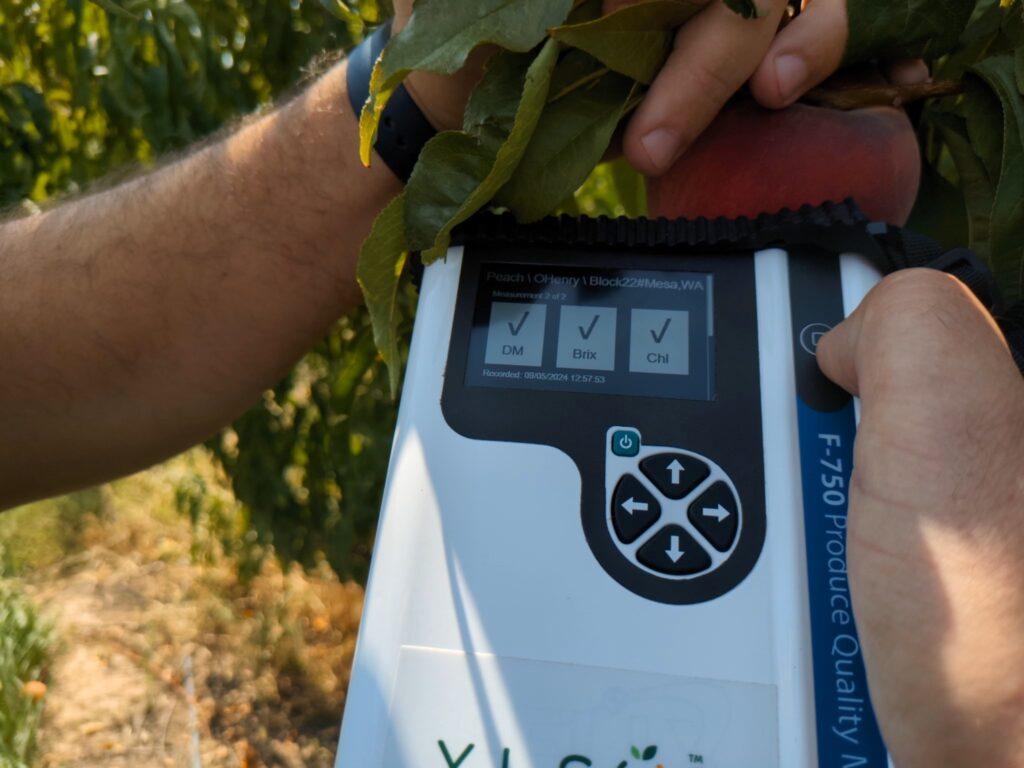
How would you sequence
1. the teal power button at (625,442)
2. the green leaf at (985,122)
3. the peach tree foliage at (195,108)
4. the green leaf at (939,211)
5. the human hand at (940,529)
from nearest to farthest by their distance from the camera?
the human hand at (940,529)
the teal power button at (625,442)
the green leaf at (985,122)
the green leaf at (939,211)
the peach tree foliage at (195,108)

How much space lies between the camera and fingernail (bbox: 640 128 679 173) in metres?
0.78

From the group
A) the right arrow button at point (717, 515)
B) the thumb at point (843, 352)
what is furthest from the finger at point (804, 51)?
the right arrow button at point (717, 515)

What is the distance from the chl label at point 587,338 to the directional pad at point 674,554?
13 centimetres

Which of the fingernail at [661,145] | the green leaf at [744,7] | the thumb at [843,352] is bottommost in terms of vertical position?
the thumb at [843,352]

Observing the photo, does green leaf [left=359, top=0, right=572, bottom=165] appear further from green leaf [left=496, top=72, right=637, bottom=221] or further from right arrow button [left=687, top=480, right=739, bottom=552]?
A: right arrow button [left=687, top=480, right=739, bottom=552]

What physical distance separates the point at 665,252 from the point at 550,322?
0.10m

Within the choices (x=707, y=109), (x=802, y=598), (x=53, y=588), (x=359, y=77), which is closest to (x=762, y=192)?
(x=707, y=109)

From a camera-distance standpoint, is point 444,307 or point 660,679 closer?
point 660,679

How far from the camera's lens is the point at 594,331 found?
0.75m

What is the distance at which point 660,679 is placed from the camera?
62 cm

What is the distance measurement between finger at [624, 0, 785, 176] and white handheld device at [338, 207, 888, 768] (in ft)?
0.25

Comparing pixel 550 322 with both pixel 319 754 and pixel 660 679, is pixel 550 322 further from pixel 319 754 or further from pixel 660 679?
pixel 319 754

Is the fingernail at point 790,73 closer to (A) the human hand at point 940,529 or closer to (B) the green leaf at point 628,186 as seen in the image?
(A) the human hand at point 940,529

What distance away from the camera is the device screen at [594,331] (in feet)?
2.38
